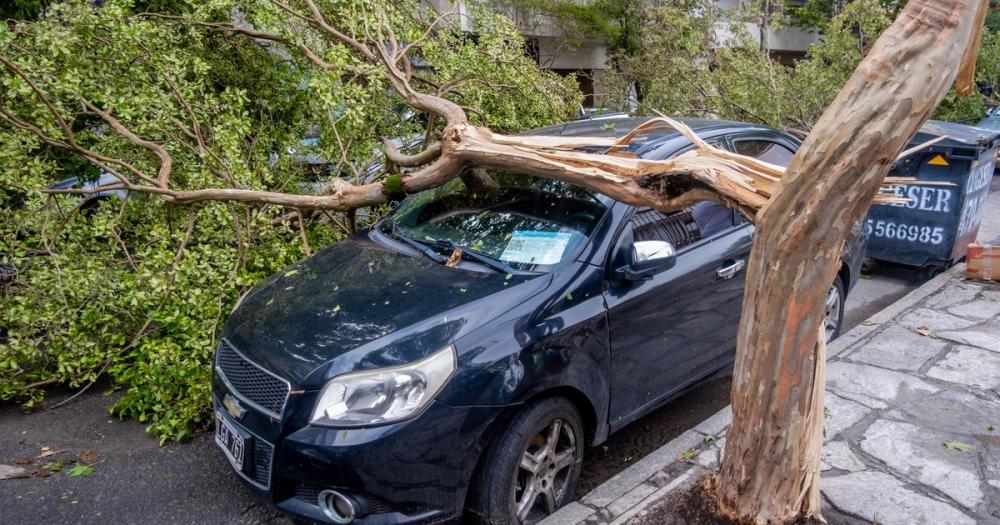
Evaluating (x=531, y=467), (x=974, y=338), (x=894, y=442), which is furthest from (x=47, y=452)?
(x=974, y=338)

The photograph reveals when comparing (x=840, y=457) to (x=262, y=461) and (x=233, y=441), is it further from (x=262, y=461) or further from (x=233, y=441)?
(x=233, y=441)

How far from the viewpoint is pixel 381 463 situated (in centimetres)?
266

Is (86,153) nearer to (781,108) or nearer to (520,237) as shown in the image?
(520,237)

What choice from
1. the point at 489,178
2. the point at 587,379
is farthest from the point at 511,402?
the point at 489,178

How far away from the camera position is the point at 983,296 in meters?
5.92

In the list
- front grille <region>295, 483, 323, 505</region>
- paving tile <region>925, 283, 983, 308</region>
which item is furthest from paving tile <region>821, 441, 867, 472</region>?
paving tile <region>925, 283, 983, 308</region>

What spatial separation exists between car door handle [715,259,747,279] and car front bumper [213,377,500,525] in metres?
1.74

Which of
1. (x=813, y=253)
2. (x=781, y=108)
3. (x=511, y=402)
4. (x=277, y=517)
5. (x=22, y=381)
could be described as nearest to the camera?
(x=813, y=253)

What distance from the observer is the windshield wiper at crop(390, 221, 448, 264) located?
361 centimetres

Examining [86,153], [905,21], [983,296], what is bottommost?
[983,296]

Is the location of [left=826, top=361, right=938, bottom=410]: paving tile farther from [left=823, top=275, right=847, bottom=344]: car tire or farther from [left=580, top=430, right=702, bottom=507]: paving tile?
[left=580, top=430, right=702, bottom=507]: paving tile

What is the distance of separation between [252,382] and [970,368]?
4401mm

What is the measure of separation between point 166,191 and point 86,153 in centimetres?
57

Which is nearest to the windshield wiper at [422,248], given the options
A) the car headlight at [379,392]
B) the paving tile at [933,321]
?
the car headlight at [379,392]
